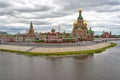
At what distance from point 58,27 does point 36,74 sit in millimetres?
74338

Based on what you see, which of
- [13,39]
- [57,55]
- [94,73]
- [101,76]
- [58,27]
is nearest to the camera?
[101,76]

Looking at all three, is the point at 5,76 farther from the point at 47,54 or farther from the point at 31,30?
the point at 31,30

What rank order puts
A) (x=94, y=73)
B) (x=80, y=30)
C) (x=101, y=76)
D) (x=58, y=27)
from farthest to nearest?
(x=80, y=30) < (x=58, y=27) < (x=94, y=73) < (x=101, y=76)

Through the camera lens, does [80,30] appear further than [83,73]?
Yes

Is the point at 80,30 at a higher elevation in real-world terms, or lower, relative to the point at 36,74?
higher

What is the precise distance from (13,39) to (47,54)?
7446cm

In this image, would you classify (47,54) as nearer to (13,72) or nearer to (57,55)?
(57,55)

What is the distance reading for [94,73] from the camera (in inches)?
1264

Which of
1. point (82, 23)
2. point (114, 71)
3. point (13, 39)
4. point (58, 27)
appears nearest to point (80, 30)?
point (82, 23)

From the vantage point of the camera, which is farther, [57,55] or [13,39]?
[13,39]

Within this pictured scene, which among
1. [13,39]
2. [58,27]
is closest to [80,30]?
[58,27]

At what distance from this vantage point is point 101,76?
3000 cm

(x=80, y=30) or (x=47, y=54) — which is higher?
(x=80, y=30)

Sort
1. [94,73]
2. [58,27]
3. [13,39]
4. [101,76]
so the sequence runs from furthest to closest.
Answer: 1. [13,39]
2. [58,27]
3. [94,73]
4. [101,76]
